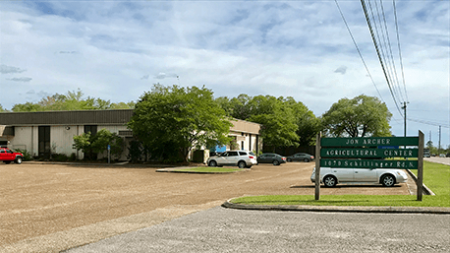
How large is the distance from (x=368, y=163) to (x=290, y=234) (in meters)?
6.51

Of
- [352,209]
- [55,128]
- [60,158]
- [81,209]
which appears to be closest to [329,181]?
[352,209]

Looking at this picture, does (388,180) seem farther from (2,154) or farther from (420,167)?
(2,154)

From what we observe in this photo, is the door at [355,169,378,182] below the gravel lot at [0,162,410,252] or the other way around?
the other way around

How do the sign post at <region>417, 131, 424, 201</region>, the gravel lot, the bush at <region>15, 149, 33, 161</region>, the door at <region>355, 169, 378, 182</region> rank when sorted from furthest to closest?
the bush at <region>15, 149, 33, 161</region>
the door at <region>355, 169, 378, 182</region>
the sign post at <region>417, 131, 424, 201</region>
the gravel lot

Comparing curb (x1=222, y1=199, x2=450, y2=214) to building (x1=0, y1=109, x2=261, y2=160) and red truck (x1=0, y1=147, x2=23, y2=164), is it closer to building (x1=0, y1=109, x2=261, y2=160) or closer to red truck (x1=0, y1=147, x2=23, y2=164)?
building (x1=0, y1=109, x2=261, y2=160)

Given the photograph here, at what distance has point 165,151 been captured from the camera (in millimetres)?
42281

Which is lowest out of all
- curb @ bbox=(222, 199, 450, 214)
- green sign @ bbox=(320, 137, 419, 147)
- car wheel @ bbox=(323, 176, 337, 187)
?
car wheel @ bbox=(323, 176, 337, 187)

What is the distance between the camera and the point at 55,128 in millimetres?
48188

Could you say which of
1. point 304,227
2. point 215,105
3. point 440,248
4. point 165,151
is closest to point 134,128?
point 165,151

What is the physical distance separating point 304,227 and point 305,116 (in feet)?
248

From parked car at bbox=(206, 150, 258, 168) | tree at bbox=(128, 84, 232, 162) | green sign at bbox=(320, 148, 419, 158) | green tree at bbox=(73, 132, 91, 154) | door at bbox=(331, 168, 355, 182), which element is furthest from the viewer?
green tree at bbox=(73, 132, 91, 154)

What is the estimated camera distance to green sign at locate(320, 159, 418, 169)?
14.0 meters

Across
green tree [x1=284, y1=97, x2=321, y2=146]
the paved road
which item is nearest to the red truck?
the paved road

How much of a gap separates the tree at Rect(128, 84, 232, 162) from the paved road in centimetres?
2719
